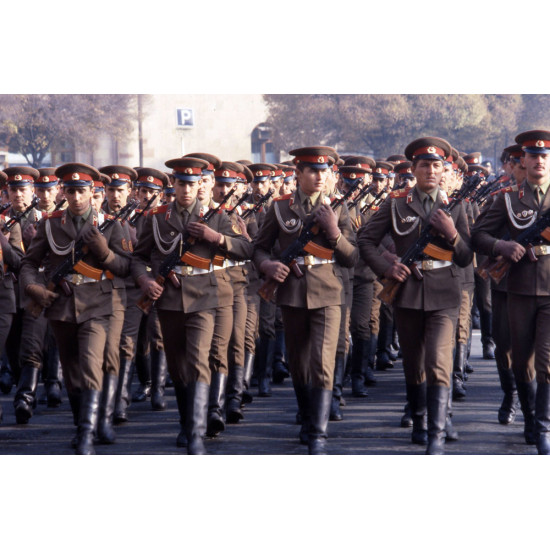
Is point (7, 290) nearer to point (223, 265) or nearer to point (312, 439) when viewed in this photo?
point (223, 265)

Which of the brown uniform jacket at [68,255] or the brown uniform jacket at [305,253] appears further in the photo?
the brown uniform jacket at [68,255]

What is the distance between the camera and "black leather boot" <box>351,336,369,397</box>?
424 inches

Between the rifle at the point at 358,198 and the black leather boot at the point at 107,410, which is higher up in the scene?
the rifle at the point at 358,198

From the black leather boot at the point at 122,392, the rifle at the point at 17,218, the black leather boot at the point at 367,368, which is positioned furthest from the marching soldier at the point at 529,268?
the rifle at the point at 17,218

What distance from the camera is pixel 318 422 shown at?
7.67 m

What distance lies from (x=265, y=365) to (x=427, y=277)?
11.9 ft

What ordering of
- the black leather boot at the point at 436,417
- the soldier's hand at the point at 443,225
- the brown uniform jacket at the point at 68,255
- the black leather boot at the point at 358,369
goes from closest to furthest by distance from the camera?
the black leather boot at the point at 436,417 → the soldier's hand at the point at 443,225 → the brown uniform jacket at the point at 68,255 → the black leather boot at the point at 358,369

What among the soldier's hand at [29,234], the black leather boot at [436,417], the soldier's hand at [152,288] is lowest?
the black leather boot at [436,417]

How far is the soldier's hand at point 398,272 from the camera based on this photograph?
25.2 ft

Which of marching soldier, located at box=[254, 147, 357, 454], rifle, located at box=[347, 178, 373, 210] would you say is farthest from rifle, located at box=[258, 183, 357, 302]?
rifle, located at box=[347, 178, 373, 210]

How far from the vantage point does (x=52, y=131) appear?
143ft

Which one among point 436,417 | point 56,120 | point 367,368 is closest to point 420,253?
point 436,417

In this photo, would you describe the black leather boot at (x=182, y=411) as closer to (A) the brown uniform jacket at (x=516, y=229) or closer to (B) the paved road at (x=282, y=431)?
(B) the paved road at (x=282, y=431)

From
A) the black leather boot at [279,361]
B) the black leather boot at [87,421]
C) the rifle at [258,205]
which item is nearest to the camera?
the black leather boot at [87,421]
